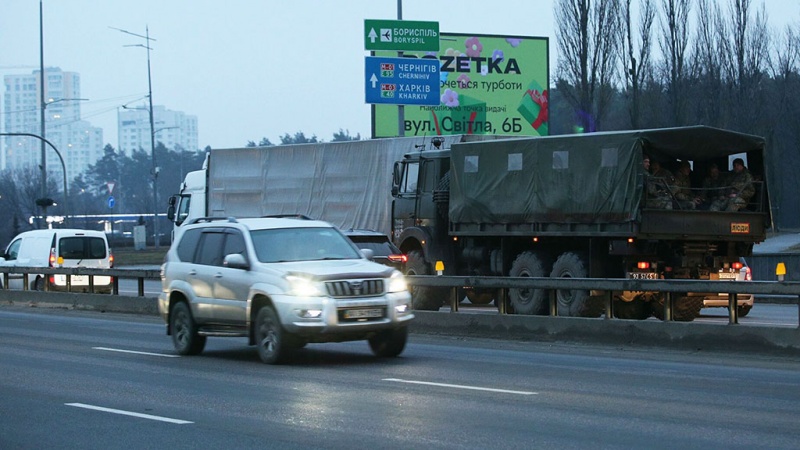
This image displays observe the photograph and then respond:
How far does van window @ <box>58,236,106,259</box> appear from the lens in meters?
33.5

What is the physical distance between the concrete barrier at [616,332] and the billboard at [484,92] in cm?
2627

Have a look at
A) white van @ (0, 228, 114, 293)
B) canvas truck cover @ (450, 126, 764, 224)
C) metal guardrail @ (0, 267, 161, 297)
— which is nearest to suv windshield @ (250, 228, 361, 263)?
canvas truck cover @ (450, 126, 764, 224)

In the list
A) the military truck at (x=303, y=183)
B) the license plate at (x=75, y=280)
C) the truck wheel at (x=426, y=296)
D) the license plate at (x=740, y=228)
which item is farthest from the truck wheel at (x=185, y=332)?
the license plate at (x=75, y=280)

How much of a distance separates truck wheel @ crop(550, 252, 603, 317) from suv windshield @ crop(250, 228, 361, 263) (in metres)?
6.21

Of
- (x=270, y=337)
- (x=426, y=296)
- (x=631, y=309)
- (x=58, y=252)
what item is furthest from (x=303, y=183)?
(x=270, y=337)

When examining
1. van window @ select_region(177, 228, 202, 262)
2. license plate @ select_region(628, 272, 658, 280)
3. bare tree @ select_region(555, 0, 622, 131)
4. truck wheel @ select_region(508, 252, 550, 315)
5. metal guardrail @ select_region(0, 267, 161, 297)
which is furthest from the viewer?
bare tree @ select_region(555, 0, 622, 131)

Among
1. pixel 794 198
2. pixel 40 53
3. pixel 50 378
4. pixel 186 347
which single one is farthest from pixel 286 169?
pixel 794 198

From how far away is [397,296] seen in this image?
15500 mm

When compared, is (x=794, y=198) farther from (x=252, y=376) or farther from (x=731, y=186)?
(x=252, y=376)

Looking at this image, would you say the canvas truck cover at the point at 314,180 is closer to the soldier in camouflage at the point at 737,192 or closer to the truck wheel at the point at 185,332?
the soldier in camouflage at the point at 737,192

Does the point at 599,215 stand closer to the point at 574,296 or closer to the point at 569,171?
the point at 569,171

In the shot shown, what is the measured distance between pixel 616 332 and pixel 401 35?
21034 millimetres

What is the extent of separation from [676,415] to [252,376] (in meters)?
5.51

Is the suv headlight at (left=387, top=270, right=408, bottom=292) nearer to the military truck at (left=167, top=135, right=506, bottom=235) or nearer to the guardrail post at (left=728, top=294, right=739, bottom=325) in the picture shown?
the guardrail post at (left=728, top=294, right=739, bottom=325)
